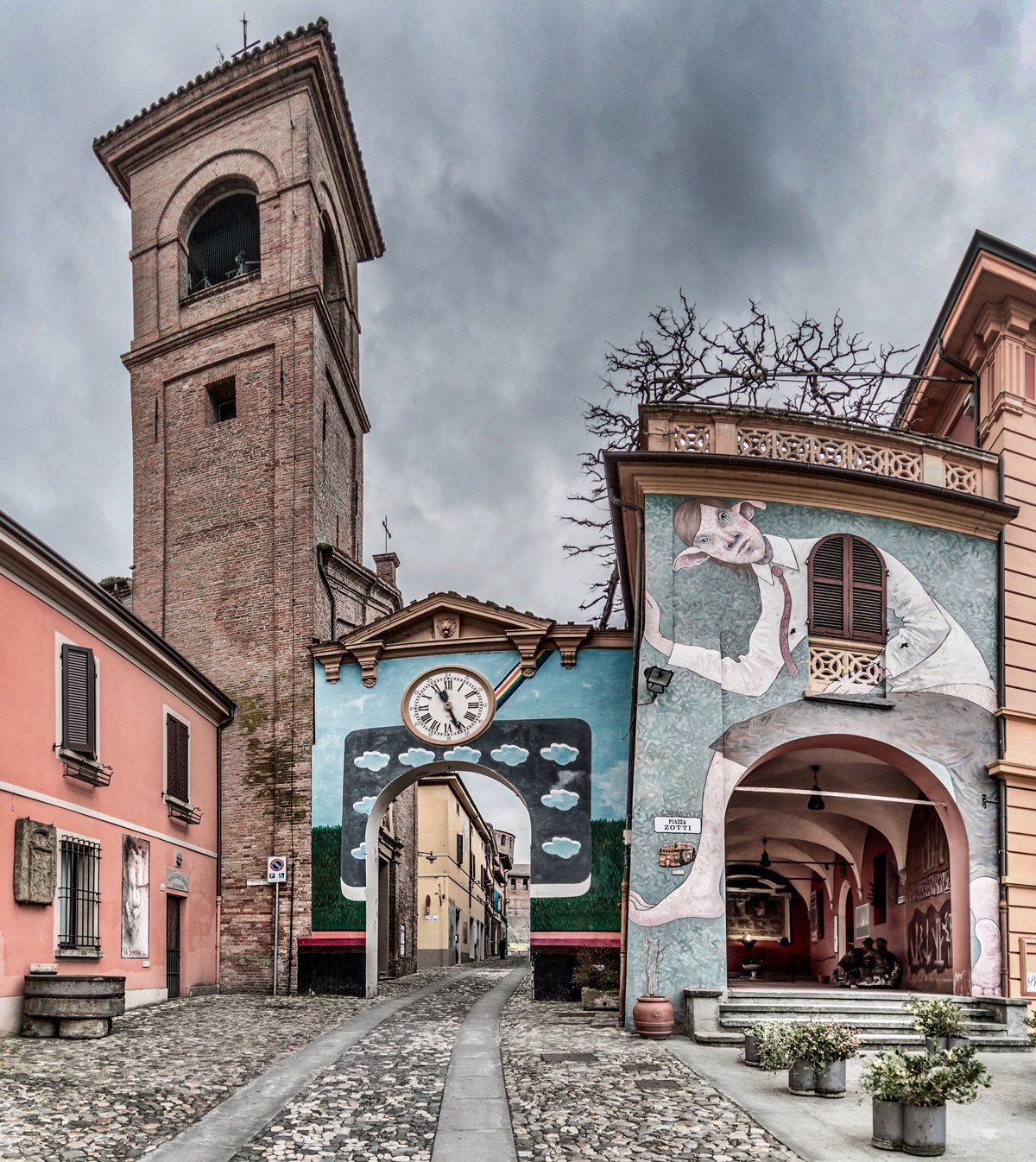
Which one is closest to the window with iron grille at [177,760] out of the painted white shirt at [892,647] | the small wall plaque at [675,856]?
the small wall plaque at [675,856]

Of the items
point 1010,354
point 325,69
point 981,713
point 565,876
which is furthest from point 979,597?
point 325,69

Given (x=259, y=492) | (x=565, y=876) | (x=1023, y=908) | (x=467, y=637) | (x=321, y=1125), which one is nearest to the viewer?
(x=321, y=1125)

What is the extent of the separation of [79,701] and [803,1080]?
31.6 ft

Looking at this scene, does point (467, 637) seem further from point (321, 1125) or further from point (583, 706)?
point (321, 1125)

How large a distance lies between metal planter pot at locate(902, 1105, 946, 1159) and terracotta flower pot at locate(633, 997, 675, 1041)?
536 cm

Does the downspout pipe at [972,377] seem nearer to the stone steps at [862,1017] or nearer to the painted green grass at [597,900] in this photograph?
the stone steps at [862,1017]

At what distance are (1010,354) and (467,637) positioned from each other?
9144 mm

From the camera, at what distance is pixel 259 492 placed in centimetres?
2106

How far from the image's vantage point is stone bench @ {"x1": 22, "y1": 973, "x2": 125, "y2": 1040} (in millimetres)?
11852

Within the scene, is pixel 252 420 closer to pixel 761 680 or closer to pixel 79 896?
pixel 79 896

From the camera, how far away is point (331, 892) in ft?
60.7

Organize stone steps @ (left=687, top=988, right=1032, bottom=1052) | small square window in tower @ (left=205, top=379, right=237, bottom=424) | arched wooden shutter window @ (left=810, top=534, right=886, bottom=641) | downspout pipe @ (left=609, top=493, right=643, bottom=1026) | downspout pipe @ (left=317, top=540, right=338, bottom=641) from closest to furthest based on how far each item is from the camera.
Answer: stone steps @ (left=687, top=988, right=1032, bottom=1052), downspout pipe @ (left=609, top=493, right=643, bottom=1026), arched wooden shutter window @ (left=810, top=534, right=886, bottom=641), downspout pipe @ (left=317, top=540, right=338, bottom=641), small square window in tower @ (left=205, top=379, right=237, bottom=424)

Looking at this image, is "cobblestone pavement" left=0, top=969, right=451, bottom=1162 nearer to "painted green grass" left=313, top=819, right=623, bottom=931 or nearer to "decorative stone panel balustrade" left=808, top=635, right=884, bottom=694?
"painted green grass" left=313, top=819, right=623, bottom=931

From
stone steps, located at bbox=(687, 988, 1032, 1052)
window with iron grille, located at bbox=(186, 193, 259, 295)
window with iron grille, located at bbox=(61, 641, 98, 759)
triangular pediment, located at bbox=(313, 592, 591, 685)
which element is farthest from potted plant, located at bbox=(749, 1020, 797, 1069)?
window with iron grille, located at bbox=(186, 193, 259, 295)
